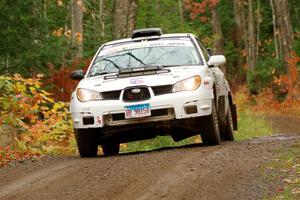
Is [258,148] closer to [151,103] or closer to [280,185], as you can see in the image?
[151,103]

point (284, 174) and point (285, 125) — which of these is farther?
point (285, 125)

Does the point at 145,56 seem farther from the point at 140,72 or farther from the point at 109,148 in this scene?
the point at 109,148

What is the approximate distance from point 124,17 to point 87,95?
546cm

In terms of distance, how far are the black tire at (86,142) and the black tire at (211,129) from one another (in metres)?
1.65

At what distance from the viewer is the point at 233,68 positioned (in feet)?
179

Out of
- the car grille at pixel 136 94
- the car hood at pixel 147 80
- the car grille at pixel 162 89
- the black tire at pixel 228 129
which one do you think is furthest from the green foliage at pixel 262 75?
the car grille at pixel 136 94

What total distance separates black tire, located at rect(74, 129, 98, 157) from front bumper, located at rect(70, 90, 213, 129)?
9.5 inches

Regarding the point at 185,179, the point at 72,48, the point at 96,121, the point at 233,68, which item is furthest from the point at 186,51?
the point at 233,68

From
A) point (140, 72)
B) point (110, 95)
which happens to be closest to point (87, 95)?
point (110, 95)

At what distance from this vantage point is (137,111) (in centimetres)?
1064

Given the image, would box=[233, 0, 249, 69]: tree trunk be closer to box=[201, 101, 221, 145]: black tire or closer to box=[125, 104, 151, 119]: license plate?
box=[201, 101, 221, 145]: black tire

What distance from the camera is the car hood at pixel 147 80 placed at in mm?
10648

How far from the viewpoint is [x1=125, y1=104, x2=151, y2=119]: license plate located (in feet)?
34.8

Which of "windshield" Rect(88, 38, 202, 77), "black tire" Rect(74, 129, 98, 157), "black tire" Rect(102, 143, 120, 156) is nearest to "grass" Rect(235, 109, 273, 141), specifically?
"black tire" Rect(102, 143, 120, 156)
